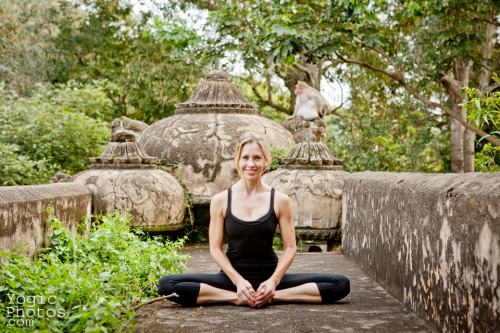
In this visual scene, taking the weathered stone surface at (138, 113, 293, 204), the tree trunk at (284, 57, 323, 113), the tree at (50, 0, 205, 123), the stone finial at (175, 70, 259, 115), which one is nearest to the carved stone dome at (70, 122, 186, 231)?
the weathered stone surface at (138, 113, 293, 204)

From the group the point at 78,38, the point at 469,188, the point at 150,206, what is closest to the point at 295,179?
the point at 150,206

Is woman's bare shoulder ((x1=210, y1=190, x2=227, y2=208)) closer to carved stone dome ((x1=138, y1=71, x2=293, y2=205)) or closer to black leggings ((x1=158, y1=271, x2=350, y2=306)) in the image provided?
black leggings ((x1=158, y1=271, x2=350, y2=306))

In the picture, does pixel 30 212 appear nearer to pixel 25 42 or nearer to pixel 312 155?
pixel 312 155

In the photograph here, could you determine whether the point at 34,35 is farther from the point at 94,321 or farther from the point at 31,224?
the point at 94,321

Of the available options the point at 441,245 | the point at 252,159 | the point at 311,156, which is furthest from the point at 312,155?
the point at 441,245

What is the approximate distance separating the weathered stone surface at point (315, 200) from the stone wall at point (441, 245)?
1834mm

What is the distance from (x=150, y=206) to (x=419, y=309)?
3735 mm

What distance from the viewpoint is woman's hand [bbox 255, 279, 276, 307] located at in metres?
3.48

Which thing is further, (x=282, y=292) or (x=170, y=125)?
(x=170, y=125)

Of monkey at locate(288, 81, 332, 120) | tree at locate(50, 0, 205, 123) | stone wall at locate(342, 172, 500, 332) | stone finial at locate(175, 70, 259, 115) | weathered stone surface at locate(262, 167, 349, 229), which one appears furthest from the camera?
tree at locate(50, 0, 205, 123)

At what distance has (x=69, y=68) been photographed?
15.6 metres

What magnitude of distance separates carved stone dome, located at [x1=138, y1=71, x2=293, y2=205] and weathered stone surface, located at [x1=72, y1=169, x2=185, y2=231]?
0.59 m

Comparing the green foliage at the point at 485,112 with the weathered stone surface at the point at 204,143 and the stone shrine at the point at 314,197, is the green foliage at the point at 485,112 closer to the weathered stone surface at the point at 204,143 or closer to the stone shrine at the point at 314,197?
the stone shrine at the point at 314,197

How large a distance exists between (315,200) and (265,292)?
10.3ft
